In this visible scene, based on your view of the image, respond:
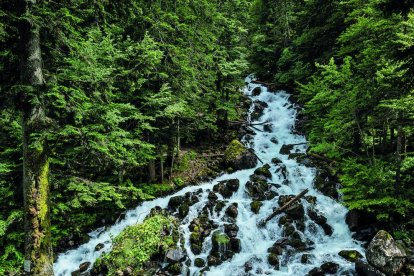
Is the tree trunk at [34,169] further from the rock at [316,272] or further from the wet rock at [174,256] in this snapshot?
the rock at [316,272]

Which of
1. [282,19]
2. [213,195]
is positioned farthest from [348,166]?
[282,19]

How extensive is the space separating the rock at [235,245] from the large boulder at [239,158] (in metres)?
6.46

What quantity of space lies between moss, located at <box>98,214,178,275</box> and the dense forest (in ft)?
6.69

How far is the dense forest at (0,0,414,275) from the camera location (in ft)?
21.0

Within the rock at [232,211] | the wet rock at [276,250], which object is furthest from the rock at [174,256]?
the wet rock at [276,250]

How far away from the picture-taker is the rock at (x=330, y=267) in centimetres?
1004

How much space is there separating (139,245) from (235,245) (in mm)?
4021

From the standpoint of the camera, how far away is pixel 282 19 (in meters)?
29.2

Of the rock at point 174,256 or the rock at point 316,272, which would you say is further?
the rock at point 174,256

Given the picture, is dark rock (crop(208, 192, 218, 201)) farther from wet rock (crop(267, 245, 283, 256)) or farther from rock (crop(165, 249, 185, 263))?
wet rock (crop(267, 245, 283, 256))

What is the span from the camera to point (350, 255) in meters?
10.6

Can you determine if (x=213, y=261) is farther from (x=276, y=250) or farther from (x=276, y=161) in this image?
(x=276, y=161)

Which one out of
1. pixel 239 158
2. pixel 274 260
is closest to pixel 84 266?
pixel 274 260

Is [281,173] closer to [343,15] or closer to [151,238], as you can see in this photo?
[151,238]
